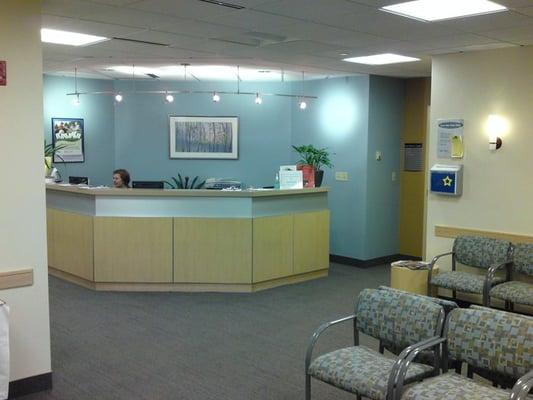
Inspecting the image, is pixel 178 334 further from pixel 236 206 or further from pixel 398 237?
pixel 398 237

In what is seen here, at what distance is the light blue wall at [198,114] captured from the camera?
356 inches

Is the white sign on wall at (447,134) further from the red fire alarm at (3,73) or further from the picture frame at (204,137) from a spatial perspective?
the red fire alarm at (3,73)

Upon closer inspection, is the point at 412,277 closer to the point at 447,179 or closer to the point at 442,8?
the point at 447,179

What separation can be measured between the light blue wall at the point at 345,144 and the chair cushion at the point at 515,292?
115 inches

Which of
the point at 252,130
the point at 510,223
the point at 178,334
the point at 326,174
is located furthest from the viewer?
the point at 252,130

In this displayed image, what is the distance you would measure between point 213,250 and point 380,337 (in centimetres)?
324

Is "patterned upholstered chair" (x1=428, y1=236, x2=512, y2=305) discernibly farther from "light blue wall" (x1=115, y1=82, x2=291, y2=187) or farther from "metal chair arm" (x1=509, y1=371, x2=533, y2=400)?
"light blue wall" (x1=115, y1=82, x2=291, y2=187)

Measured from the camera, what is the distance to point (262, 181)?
361 inches

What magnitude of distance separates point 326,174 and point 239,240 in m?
2.48

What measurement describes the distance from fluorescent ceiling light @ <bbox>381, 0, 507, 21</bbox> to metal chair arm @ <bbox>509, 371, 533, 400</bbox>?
2532mm

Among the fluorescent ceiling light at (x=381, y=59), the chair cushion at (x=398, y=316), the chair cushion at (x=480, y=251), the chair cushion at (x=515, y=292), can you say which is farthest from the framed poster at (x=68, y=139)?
the chair cushion at (x=398, y=316)

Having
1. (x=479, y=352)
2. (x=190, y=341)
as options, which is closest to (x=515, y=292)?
(x=479, y=352)

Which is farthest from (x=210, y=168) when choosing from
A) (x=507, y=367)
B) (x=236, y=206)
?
(x=507, y=367)

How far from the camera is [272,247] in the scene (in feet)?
21.6
